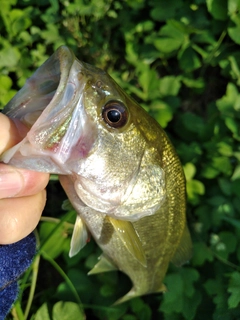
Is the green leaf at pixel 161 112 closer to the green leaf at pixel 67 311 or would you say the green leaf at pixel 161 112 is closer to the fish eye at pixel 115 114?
the fish eye at pixel 115 114

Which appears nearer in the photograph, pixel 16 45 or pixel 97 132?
pixel 97 132

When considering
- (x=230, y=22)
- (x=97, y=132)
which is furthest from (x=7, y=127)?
(x=230, y=22)

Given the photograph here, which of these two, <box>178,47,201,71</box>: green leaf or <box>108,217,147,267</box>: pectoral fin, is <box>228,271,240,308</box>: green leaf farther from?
<box>178,47,201,71</box>: green leaf

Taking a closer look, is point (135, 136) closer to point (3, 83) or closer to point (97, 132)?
point (97, 132)

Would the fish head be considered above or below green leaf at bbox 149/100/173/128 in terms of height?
above

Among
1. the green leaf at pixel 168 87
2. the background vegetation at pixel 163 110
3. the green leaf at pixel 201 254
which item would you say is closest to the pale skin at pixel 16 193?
the background vegetation at pixel 163 110

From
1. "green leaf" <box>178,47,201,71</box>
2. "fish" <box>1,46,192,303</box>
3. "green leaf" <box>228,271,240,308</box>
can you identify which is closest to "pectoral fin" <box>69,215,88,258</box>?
"fish" <box>1,46,192,303</box>

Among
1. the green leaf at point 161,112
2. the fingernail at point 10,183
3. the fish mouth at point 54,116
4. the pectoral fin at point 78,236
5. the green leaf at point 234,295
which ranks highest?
the fish mouth at point 54,116
